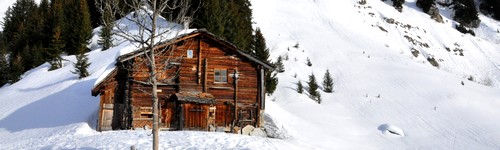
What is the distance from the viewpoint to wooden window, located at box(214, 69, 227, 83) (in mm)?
25078

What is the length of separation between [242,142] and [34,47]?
99.2ft

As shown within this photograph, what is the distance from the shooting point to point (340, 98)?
35062mm

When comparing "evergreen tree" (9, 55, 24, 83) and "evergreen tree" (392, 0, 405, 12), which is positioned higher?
"evergreen tree" (392, 0, 405, 12)

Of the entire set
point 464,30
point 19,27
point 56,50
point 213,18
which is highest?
point 464,30

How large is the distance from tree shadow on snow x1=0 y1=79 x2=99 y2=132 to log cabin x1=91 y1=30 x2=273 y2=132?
259 cm

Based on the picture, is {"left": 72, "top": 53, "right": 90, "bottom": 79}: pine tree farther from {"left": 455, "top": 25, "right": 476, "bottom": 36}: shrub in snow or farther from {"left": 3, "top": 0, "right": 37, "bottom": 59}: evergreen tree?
{"left": 455, "top": 25, "right": 476, "bottom": 36}: shrub in snow

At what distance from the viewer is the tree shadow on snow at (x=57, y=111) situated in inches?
Result: 1013

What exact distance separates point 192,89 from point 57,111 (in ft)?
29.5

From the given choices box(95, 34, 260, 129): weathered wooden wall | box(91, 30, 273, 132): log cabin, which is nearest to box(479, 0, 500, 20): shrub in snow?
box(91, 30, 273, 132): log cabin

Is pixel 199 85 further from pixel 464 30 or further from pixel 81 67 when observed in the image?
pixel 464 30

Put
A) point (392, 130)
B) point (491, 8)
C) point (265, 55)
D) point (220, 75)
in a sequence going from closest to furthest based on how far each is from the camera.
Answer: point (220, 75) → point (392, 130) → point (265, 55) → point (491, 8)

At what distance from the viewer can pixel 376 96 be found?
3472 centimetres

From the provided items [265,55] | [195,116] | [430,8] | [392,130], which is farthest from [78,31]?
[430,8]

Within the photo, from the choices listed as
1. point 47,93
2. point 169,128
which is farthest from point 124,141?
point 47,93
